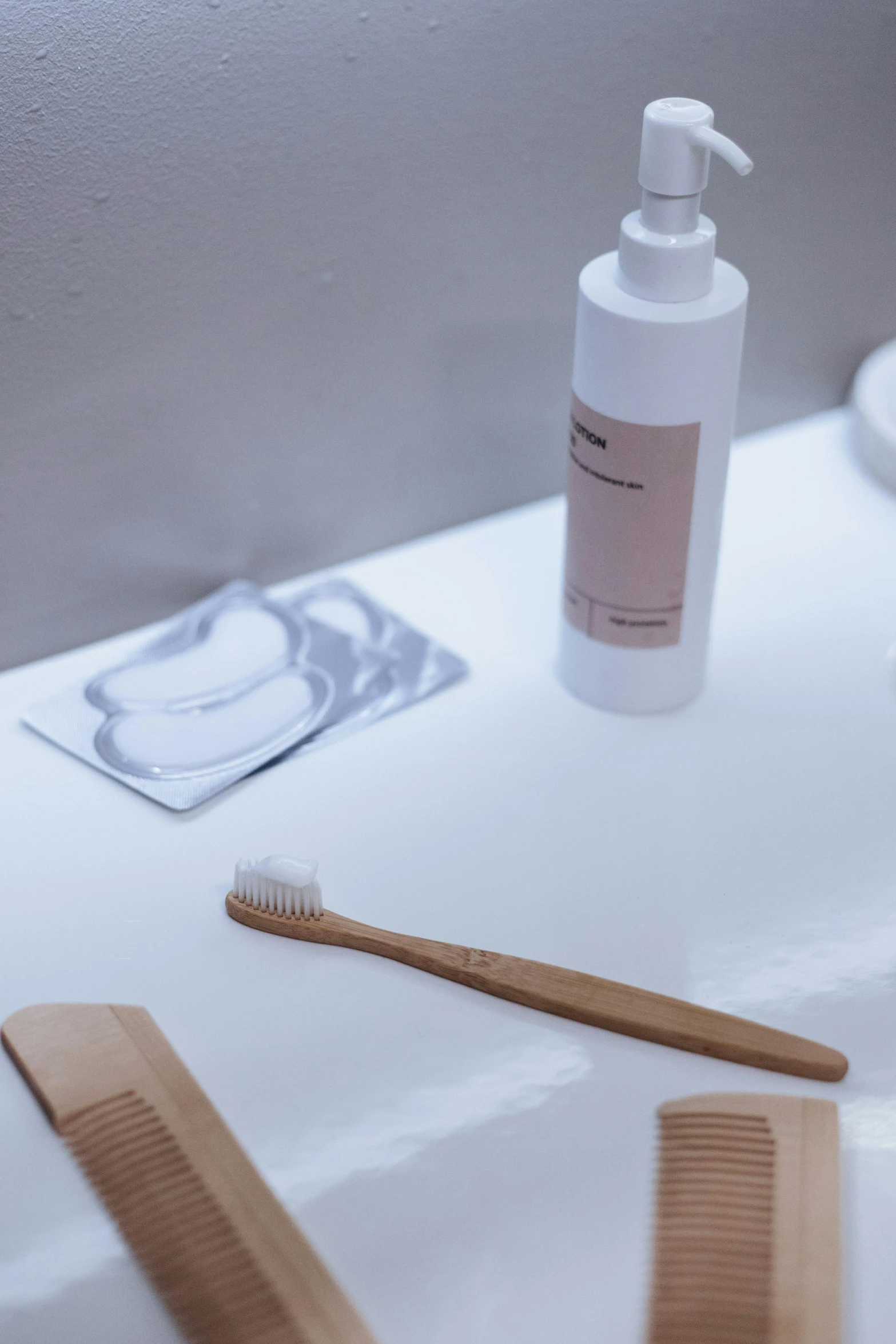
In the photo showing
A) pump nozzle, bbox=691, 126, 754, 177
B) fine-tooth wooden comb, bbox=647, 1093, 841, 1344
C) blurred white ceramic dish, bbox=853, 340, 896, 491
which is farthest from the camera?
blurred white ceramic dish, bbox=853, 340, 896, 491

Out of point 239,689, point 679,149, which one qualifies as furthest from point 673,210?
point 239,689

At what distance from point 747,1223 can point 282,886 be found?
0.22 metres

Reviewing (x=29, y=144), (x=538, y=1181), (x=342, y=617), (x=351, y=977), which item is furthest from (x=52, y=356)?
(x=538, y=1181)

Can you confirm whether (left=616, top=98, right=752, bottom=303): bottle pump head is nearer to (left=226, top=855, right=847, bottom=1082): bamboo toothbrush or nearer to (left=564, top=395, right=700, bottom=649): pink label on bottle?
(left=564, top=395, right=700, bottom=649): pink label on bottle

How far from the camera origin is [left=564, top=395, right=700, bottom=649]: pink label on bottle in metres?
0.59

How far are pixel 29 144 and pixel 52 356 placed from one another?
0.09 m

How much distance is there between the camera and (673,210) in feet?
1.83

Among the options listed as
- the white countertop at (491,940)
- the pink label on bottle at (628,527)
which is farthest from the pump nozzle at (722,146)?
the white countertop at (491,940)

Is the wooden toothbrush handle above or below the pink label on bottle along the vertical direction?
below

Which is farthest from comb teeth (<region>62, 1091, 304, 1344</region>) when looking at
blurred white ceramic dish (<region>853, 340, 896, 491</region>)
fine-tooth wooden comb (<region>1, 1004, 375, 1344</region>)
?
blurred white ceramic dish (<region>853, 340, 896, 491</region>)

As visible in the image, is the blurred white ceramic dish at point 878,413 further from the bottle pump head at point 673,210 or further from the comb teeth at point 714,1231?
the comb teeth at point 714,1231

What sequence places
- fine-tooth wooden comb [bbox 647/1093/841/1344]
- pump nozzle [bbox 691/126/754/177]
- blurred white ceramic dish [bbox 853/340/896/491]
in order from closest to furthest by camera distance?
1. fine-tooth wooden comb [bbox 647/1093/841/1344]
2. pump nozzle [bbox 691/126/754/177]
3. blurred white ceramic dish [bbox 853/340/896/491]

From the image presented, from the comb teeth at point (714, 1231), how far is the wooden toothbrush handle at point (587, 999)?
0.10 ft

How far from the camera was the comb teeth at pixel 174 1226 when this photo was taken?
0.40 metres
